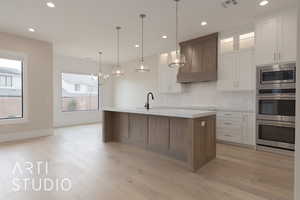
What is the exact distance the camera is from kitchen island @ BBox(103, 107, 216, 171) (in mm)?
2746

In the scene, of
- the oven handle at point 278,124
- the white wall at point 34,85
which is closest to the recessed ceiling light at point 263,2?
the oven handle at point 278,124

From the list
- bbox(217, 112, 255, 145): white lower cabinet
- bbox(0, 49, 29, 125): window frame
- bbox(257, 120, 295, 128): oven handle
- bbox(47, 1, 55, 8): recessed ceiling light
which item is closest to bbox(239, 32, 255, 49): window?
bbox(217, 112, 255, 145): white lower cabinet

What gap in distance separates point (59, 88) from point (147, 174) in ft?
19.3

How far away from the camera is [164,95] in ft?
21.6

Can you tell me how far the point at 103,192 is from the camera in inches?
80.9

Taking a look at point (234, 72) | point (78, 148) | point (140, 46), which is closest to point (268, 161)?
point (234, 72)

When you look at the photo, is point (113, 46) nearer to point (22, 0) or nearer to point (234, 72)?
point (22, 0)

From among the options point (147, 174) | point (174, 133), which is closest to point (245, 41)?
point (174, 133)

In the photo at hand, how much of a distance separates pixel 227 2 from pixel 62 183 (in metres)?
4.00

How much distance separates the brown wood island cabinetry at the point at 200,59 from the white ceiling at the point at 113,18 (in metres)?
0.26

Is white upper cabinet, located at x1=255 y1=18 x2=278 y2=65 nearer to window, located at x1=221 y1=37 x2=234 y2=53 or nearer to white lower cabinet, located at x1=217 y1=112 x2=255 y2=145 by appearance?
window, located at x1=221 y1=37 x2=234 y2=53

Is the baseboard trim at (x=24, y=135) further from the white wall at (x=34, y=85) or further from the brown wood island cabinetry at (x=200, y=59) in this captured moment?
the brown wood island cabinetry at (x=200, y=59)

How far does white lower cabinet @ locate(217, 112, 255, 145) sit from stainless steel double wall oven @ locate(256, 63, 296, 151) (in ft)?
0.58

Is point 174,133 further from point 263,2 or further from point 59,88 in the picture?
point 59,88
